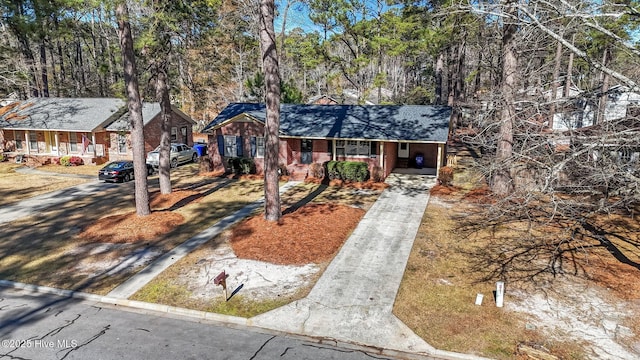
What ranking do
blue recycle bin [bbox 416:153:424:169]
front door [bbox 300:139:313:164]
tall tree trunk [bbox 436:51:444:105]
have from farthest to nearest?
tall tree trunk [bbox 436:51:444:105]
blue recycle bin [bbox 416:153:424:169]
front door [bbox 300:139:313:164]

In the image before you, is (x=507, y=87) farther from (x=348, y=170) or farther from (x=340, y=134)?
(x=340, y=134)

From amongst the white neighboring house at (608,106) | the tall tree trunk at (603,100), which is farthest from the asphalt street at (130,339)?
the tall tree trunk at (603,100)

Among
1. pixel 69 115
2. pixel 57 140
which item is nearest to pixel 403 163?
pixel 69 115

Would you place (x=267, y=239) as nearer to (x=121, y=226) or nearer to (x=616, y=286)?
(x=121, y=226)

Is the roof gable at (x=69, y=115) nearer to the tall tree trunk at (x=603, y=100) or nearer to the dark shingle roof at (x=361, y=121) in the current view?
the dark shingle roof at (x=361, y=121)

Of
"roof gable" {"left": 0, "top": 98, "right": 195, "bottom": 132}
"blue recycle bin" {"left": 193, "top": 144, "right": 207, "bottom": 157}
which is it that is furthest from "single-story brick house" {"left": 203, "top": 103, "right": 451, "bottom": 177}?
"roof gable" {"left": 0, "top": 98, "right": 195, "bottom": 132}

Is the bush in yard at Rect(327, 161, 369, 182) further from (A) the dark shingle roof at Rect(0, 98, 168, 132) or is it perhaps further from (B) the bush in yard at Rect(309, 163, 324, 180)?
(A) the dark shingle roof at Rect(0, 98, 168, 132)

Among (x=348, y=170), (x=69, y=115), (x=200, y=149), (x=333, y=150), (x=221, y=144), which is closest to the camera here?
(x=348, y=170)
